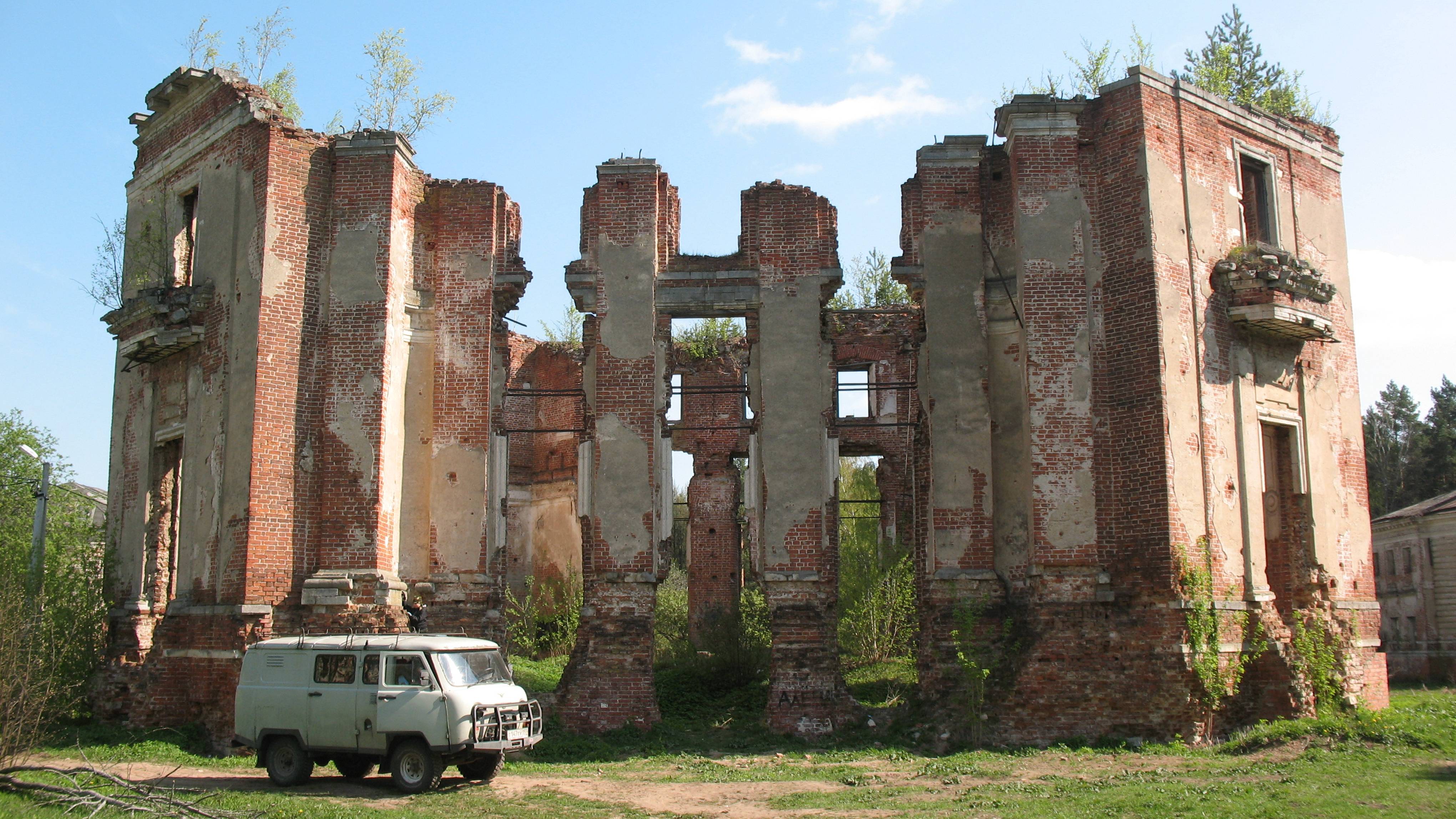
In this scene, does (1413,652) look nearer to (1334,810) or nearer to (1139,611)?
(1139,611)

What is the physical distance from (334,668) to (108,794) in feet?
7.69

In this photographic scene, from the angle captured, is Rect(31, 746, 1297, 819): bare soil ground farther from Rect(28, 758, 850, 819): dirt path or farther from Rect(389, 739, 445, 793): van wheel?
Rect(389, 739, 445, 793): van wheel

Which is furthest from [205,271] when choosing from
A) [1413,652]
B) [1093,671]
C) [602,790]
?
[1413,652]

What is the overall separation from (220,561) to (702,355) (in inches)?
512

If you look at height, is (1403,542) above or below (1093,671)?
above

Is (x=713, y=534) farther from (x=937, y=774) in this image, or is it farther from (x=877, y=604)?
(x=937, y=774)

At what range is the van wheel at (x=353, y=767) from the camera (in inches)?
490

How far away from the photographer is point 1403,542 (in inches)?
1265

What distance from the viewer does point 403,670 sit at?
477 inches

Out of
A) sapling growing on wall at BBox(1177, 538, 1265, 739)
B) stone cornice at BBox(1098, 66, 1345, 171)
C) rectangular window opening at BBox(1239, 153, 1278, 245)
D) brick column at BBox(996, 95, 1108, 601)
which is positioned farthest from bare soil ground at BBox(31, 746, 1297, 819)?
stone cornice at BBox(1098, 66, 1345, 171)

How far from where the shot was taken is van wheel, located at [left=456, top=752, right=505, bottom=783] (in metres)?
12.4

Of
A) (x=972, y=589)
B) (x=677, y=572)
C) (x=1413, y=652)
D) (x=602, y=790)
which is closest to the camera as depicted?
(x=602, y=790)

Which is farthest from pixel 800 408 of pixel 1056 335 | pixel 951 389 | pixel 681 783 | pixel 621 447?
pixel 681 783

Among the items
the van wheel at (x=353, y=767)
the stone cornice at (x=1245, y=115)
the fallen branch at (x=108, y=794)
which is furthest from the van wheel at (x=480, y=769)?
the stone cornice at (x=1245, y=115)
